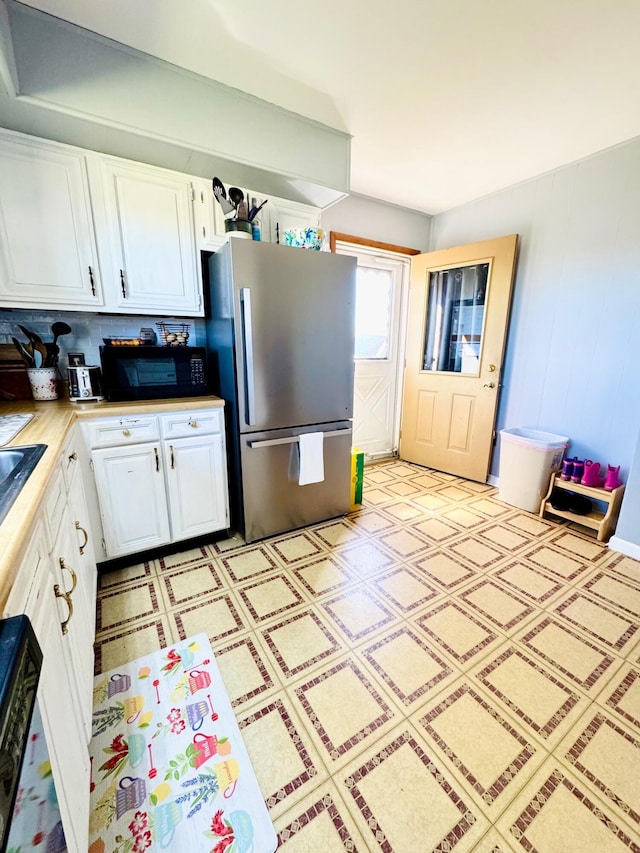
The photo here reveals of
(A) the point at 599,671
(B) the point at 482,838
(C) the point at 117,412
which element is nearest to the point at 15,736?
(B) the point at 482,838

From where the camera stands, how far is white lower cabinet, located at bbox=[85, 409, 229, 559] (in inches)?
71.5

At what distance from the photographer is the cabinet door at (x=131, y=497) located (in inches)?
71.6

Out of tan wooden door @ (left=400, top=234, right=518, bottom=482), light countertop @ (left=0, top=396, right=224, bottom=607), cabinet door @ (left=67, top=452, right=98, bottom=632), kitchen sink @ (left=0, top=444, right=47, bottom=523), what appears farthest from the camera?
tan wooden door @ (left=400, top=234, right=518, bottom=482)

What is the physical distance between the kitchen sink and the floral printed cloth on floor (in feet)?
2.94

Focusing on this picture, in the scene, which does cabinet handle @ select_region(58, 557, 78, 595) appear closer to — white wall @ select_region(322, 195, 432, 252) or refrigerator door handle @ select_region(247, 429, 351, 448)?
refrigerator door handle @ select_region(247, 429, 351, 448)

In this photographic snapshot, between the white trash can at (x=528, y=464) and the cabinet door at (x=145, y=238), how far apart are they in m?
2.52

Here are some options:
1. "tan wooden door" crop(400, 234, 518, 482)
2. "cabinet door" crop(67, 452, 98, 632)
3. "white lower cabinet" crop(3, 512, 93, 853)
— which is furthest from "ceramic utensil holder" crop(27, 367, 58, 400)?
"tan wooden door" crop(400, 234, 518, 482)

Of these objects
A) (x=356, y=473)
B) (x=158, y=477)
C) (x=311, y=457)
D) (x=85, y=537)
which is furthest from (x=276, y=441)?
(x=85, y=537)

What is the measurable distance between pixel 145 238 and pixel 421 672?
97.7 inches

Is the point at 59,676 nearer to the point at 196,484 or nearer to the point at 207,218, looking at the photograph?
the point at 196,484

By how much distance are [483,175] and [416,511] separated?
2615 millimetres

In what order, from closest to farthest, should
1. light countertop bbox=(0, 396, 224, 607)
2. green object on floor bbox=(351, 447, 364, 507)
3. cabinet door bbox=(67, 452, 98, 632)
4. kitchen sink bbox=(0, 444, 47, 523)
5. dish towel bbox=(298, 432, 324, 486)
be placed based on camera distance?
1. light countertop bbox=(0, 396, 224, 607)
2. kitchen sink bbox=(0, 444, 47, 523)
3. cabinet door bbox=(67, 452, 98, 632)
4. dish towel bbox=(298, 432, 324, 486)
5. green object on floor bbox=(351, 447, 364, 507)

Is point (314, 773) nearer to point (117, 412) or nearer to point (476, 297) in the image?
point (117, 412)

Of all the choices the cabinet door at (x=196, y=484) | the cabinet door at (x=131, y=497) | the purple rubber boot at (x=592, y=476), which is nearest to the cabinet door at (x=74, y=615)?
the cabinet door at (x=131, y=497)
